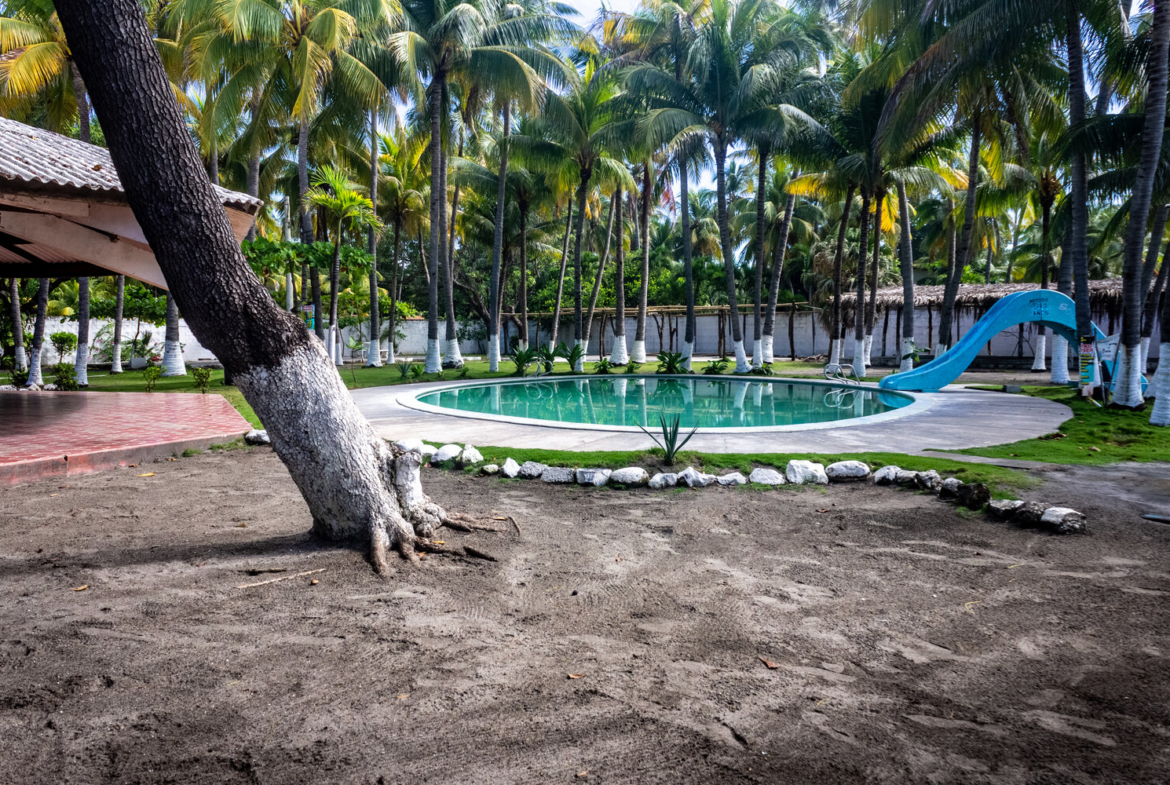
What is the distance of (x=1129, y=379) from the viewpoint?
461 inches

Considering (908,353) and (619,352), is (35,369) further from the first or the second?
(908,353)

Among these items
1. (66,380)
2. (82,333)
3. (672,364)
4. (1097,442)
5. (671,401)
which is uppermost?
(82,333)

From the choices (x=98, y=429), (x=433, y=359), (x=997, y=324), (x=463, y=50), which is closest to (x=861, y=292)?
(x=997, y=324)

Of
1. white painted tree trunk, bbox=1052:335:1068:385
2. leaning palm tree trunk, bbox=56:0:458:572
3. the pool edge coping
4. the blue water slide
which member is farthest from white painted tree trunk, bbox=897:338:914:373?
leaning palm tree trunk, bbox=56:0:458:572

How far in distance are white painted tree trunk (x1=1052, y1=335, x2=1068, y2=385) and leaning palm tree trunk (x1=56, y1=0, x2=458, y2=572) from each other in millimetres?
18058

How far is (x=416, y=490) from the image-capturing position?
4566mm

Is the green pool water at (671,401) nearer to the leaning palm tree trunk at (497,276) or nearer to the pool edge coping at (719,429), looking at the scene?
the pool edge coping at (719,429)

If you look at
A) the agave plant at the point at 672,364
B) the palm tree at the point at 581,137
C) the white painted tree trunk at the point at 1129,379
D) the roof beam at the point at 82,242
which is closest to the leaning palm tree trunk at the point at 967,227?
the white painted tree trunk at the point at 1129,379

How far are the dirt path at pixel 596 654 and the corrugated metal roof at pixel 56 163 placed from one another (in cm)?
381

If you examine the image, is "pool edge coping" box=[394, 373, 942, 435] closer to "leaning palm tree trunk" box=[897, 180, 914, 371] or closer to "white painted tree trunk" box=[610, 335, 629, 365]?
"leaning palm tree trunk" box=[897, 180, 914, 371]

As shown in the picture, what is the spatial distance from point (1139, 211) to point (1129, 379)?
2821 mm

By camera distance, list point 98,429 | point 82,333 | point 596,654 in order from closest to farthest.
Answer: point 596,654
point 98,429
point 82,333

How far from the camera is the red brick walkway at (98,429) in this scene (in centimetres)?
668

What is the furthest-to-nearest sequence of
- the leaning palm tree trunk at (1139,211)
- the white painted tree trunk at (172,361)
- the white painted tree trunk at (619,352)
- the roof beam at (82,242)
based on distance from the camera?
the white painted tree trunk at (619,352) < the white painted tree trunk at (172,361) < the leaning palm tree trunk at (1139,211) < the roof beam at (82,242)
